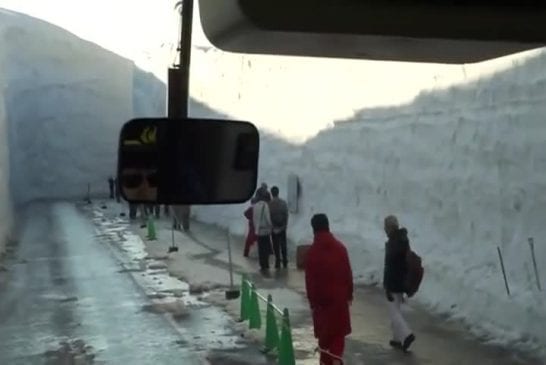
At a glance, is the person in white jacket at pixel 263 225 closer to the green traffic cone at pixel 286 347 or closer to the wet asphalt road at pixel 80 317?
the wet asphalt road at pixel 80 317

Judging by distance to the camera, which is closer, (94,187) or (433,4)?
(433,4)

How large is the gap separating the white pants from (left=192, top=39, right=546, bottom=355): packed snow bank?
118cm

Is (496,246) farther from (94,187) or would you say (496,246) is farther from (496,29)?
(94,187)

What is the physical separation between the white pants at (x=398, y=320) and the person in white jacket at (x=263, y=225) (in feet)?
23.6

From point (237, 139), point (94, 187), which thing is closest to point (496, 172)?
point (237, 139)

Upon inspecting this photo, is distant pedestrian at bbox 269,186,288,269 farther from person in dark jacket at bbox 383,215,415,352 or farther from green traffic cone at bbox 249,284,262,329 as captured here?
person in dark jacket at bbox 383,215,415,352

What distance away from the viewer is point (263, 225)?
1791 centimetres

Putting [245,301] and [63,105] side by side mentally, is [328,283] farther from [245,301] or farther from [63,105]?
[63,105]

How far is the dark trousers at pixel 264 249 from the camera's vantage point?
18.1m

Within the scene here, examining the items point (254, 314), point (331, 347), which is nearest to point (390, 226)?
point (331, 347)

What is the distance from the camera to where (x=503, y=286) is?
11.8 meters

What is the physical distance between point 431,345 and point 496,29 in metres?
7.97

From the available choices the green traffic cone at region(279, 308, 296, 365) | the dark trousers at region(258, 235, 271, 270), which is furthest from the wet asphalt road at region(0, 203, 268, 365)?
the dark trousers at region(258, 235, 271, 270)

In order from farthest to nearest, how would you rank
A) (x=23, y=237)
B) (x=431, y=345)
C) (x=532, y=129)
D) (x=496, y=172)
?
(x=23, y=237) → (x=496, y=172) → (x=532, y=129) → (x=431, y=345)
